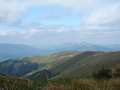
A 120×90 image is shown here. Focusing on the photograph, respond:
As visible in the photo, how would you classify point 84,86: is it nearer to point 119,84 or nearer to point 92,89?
point 92,89

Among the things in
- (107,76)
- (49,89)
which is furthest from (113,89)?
(107,76)

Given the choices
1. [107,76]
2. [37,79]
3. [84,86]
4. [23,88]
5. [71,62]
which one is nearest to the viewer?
[84,86]

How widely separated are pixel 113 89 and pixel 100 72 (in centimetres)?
477

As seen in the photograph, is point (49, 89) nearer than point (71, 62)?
Yes

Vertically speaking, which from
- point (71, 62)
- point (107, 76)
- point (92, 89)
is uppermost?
point (92, 89)

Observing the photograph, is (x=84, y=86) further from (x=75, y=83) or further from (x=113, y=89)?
(x=113, y=89)

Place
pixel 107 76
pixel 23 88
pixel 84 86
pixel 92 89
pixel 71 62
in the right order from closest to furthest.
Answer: pixel 92 89 → pixel 84 86 → pixel 23 88 → pixel 107 76 → pixel 71 62

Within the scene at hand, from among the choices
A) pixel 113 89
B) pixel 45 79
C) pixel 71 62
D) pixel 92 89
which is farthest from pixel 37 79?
pixel 71 62

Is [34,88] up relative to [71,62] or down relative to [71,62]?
up

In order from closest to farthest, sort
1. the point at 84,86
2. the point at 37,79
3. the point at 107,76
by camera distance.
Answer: the point at 84,86 → the point at 37,79 → the point at 107,76

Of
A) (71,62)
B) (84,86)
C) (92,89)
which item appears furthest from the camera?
(71,62)

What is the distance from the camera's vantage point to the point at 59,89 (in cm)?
478

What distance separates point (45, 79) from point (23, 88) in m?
1.71

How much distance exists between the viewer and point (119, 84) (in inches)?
218
